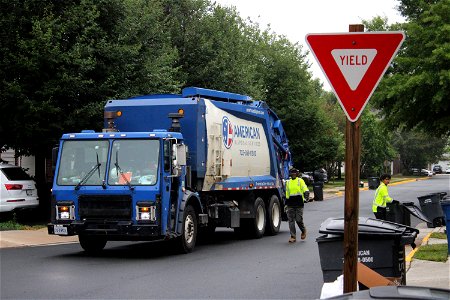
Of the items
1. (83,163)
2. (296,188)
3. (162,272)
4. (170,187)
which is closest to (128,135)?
(83,163)

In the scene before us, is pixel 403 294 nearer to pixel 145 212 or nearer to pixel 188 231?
pixel 145 212

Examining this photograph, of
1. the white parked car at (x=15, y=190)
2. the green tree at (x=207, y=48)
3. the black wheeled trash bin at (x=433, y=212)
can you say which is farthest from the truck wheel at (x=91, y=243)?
the green tree at (x=207, y=48)

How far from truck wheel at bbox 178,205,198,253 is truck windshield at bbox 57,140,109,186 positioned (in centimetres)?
191

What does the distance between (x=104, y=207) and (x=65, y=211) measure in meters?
0.81

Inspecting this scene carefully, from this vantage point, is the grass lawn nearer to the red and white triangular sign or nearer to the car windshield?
the red and white triangular sign

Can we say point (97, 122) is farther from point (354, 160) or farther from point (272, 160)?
point (354, 160)

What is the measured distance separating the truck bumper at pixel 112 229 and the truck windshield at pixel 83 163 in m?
0.85

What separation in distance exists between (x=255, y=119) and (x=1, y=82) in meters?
6.82

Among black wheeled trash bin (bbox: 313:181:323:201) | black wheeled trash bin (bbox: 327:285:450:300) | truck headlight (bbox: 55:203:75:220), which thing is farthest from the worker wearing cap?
black wheeled trash bin (bbox: 313:181:323:201)

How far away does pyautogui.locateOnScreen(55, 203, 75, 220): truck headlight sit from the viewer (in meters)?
13.8

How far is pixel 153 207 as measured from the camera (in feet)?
43.9

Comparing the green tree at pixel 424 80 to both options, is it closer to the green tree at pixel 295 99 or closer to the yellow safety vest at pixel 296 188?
the yellow safety vest at pixel 296 188

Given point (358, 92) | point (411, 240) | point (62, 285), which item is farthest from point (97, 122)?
point (358, 92)

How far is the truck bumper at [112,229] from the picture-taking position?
1336cm
